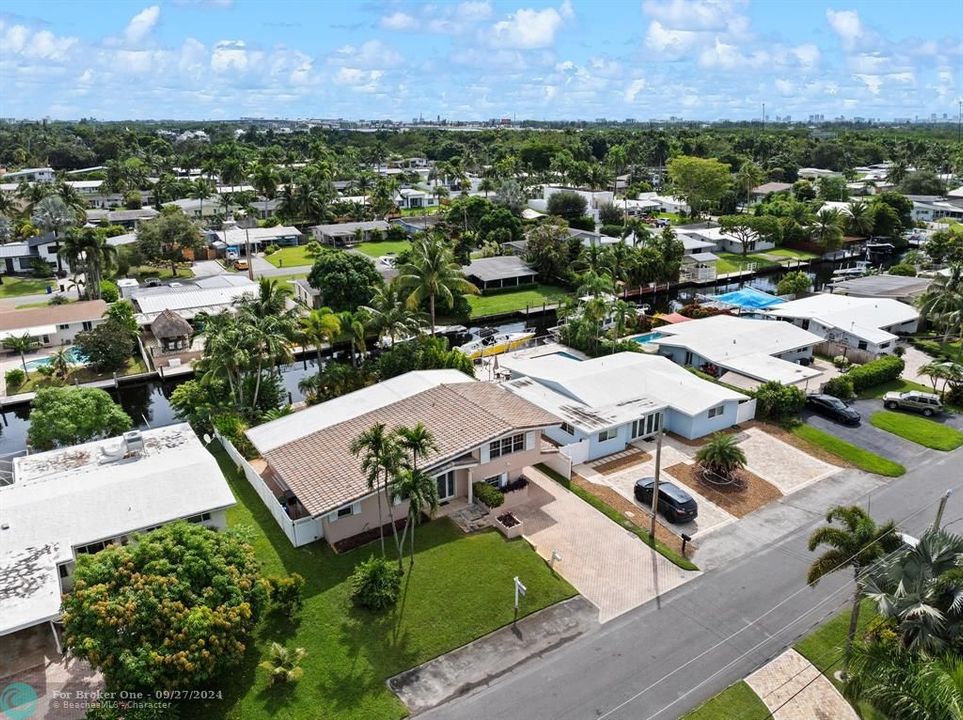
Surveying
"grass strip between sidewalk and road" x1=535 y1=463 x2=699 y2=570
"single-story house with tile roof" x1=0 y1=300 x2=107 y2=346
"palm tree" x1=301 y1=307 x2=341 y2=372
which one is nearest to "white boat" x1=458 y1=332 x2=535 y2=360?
"palm tree" x1=301 y1=307 x2=341 y2=372

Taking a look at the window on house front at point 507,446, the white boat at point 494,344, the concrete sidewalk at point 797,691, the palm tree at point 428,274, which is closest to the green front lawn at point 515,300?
the white boat at point 494,344

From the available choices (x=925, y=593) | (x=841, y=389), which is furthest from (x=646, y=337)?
(x=925, y=593)

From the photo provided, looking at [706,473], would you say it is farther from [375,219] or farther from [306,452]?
[375,219]

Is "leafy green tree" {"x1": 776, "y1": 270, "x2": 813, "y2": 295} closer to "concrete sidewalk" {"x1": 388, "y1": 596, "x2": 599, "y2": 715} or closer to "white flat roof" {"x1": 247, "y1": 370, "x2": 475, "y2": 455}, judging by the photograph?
"white flat roof" {"x1": 247, "y1": 370, "x2": 475, "y2": 455}

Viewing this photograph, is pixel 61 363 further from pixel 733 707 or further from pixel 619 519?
pixel 733 707

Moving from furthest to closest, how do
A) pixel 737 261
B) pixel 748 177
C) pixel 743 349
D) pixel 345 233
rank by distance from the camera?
pixel 748 177 → pixel 345 233 → pixel 737 261 → pixel 743 349

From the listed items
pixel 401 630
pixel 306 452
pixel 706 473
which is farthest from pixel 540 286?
pixel 401 630
